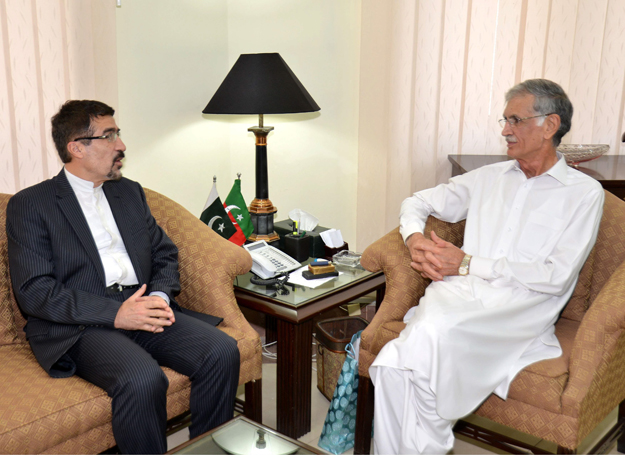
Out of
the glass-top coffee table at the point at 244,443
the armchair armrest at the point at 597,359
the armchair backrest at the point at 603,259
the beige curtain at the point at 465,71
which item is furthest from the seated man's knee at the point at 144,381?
the beige curtain at the point at 465,71

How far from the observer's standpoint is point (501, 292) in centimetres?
225

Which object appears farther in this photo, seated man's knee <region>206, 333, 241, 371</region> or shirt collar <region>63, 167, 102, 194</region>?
shirt collar <region>63, 167, 102, 194</region>

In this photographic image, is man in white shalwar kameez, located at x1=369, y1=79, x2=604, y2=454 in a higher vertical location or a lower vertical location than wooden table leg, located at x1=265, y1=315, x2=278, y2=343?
higher

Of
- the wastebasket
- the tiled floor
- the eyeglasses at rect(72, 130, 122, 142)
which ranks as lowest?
the tiled floor

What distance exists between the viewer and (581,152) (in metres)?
3.09

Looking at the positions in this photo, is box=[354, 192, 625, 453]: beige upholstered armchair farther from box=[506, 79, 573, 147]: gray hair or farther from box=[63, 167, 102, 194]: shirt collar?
box=[63, 167, 102, 194]: shirt collar

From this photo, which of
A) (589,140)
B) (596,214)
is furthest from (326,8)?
(596,214)

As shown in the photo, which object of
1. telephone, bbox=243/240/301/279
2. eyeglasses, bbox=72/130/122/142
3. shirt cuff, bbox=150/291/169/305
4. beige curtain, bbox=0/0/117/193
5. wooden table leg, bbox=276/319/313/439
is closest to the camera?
eyeglasses, bbox=72/130/122/142

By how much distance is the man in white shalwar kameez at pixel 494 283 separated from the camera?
6.70 ft

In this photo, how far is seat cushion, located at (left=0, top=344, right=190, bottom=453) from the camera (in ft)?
5.89

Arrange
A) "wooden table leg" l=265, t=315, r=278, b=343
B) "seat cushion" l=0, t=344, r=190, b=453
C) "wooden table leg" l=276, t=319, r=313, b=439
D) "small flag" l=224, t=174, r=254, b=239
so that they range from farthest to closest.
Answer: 1. "wooden table leg" l=265, t=315, r=278, b=343
2. "small flag" l=224, t=174, r=254, b=239
3. "wooden table leg" l=276, t=319, r=313, b=439
4. "seat cushion" l=0, t=344, r=190, b=453

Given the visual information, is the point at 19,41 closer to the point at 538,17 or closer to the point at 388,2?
the point at 388,2

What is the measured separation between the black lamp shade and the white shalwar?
0.92 meters

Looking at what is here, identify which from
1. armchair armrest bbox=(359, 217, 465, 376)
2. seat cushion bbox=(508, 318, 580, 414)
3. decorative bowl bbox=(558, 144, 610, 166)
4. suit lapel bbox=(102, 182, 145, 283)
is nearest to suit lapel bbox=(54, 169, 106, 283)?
suit lapel bbox=(102, 182, 145, 283)
